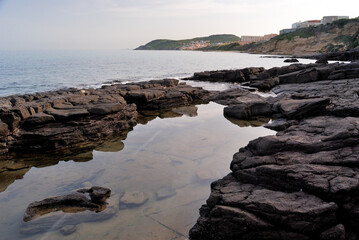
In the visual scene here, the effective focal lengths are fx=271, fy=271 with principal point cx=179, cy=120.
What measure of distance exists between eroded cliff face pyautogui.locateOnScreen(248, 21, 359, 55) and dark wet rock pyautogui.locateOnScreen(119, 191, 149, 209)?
94.2 m

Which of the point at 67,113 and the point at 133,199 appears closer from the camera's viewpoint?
the point at 133,199

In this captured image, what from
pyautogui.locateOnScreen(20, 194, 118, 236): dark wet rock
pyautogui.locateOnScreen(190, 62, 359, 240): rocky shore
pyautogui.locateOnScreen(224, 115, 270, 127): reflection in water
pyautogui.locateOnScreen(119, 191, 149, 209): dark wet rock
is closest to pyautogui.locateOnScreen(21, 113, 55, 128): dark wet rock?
pyautogui.locateOnScreen(20, 194, 118, 236): dark wet rock

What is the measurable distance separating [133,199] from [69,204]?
1782 mm

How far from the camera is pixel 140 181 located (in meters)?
9.12

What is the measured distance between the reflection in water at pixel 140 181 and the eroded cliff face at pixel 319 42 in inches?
3515

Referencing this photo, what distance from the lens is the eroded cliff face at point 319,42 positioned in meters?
95.5

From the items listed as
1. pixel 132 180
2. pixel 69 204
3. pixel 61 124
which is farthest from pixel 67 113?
pixel 69 204

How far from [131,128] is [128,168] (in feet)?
19.6

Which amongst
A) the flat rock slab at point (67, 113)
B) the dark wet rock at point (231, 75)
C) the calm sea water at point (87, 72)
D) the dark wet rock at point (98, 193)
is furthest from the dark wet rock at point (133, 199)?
the dark wet rock at point (231, 75)

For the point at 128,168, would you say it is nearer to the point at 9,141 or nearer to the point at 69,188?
the point at 69,188

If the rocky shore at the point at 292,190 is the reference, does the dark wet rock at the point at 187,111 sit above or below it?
below

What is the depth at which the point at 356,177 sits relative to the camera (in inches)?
224

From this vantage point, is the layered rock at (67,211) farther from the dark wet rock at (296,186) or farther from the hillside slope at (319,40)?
the hillside slope at (319,40)

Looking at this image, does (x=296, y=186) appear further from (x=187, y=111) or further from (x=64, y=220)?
(x=187, y=111)
